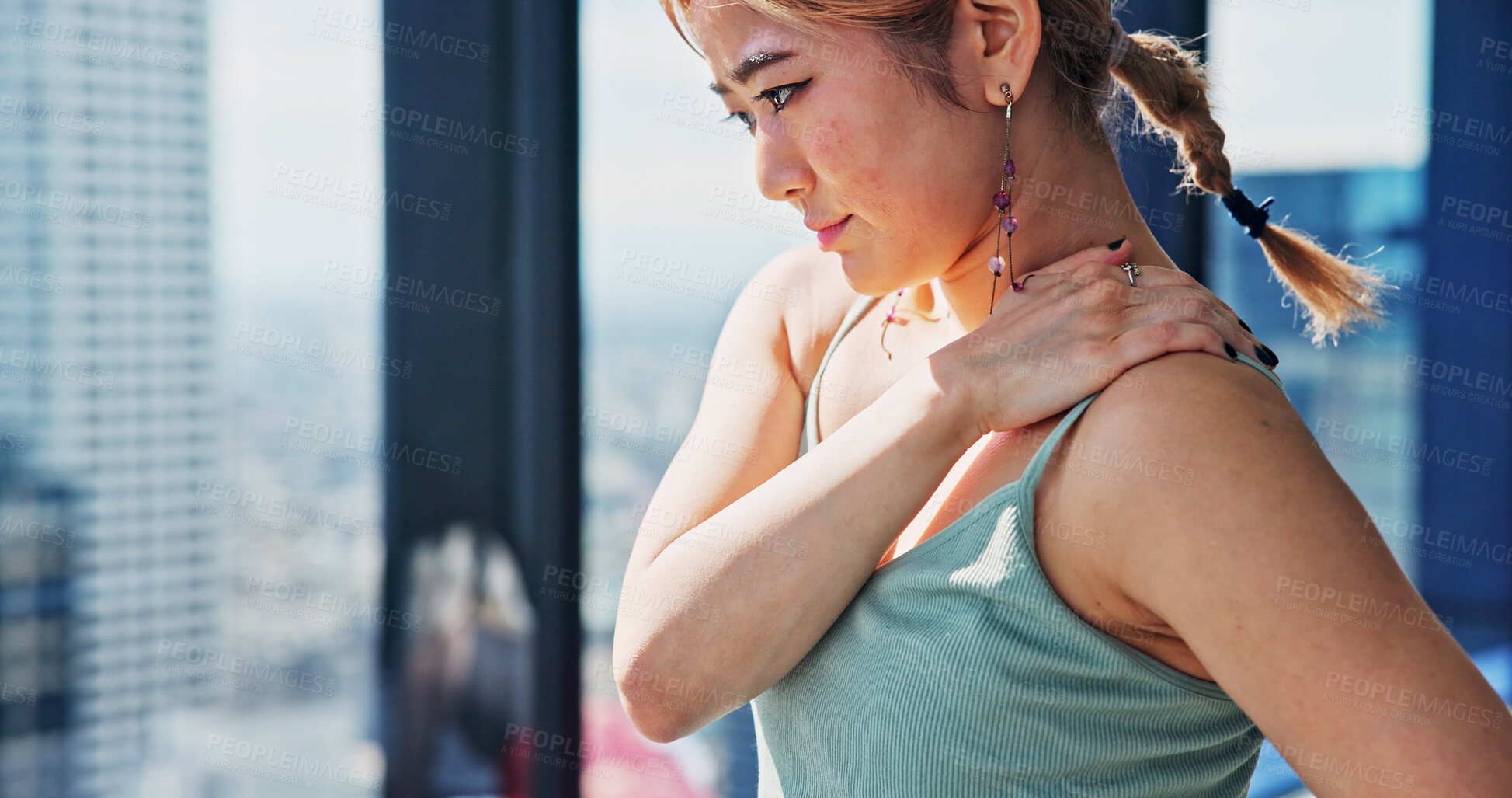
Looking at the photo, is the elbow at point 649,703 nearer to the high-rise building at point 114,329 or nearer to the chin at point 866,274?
the chin at point 866,274

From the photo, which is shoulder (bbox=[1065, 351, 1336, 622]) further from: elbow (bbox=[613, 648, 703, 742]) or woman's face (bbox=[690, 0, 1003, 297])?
elbow (bbox=[613, 648, 703, 742])

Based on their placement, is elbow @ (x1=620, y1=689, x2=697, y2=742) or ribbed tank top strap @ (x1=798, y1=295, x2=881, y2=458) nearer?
elbow @ (x1=620, y1=689, x2=697, y2=742)

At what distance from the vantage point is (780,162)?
0.92 metres

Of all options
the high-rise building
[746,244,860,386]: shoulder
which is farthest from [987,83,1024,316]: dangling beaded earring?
the high-rise building

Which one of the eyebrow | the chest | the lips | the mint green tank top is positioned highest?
the eyebrow

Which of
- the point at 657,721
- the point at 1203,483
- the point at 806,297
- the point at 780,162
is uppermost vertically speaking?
the point at 780,162

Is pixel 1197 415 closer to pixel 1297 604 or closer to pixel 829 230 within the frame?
pixel 1297 604

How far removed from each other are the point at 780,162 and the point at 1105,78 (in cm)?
34

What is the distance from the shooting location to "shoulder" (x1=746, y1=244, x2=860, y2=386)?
1145mm

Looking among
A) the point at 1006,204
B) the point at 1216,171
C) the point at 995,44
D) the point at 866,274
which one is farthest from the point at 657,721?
the point at 1216,171

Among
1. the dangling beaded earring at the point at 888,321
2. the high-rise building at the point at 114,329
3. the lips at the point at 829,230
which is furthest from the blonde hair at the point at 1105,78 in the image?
the high-rise building at the point at 114,329

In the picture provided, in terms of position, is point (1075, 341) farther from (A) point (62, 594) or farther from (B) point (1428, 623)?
(A) point (62, 594)

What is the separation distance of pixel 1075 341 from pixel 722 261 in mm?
1170

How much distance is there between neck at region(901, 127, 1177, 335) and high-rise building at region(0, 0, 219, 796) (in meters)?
1.29
